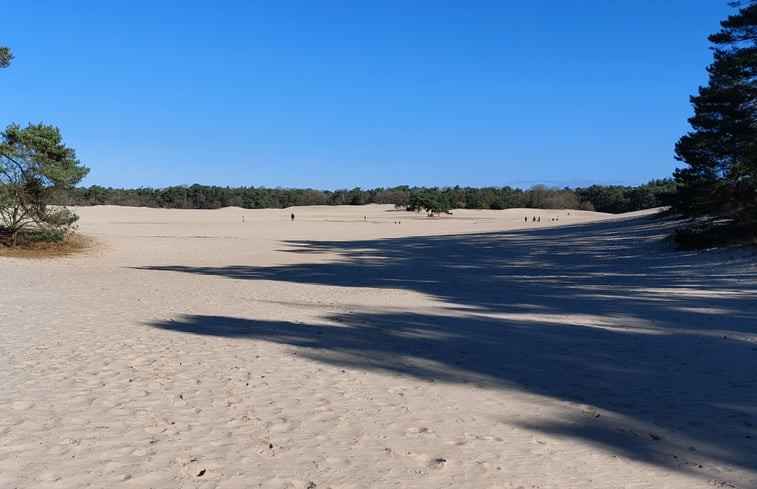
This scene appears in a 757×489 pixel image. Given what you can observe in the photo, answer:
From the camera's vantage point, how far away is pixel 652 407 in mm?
5727

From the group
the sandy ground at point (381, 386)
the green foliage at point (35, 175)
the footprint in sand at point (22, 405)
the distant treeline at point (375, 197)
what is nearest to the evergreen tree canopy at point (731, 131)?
the sandy ground at point (381, 386)

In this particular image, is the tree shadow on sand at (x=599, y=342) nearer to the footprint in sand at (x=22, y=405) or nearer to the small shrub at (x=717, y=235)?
the small shrub at (x=717, y=235)

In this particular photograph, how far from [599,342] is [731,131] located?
1612 centimetres

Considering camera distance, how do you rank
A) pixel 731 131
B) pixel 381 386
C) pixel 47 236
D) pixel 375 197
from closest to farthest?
pixel 381 386
pixel 731 131
pixel 47 236
pixel 375 197

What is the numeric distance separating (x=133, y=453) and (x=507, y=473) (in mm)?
2835

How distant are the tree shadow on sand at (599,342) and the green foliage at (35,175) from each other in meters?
10.9

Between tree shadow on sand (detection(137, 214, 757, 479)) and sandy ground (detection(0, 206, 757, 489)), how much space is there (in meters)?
0.04

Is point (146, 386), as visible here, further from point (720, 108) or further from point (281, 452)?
point (720, 108)

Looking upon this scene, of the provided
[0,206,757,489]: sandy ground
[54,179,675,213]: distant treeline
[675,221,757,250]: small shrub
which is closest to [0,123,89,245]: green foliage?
[0,206,757,489]: sandy ground

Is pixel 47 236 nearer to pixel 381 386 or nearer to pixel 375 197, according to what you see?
pixel 381 386

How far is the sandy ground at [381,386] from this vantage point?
423 cm

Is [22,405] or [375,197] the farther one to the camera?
[375,197]

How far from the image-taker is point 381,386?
21.2ft

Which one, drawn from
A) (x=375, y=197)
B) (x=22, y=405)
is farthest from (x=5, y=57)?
(x=375, y=197)
